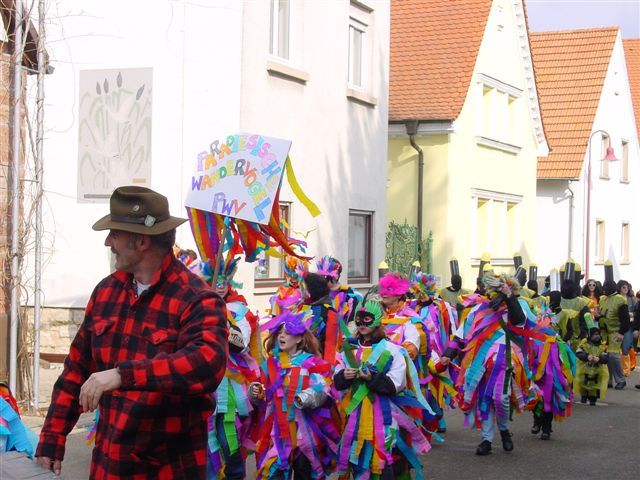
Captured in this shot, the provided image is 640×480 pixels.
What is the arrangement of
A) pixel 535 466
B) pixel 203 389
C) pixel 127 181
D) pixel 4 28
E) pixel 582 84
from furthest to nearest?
pixel 582 84 → pixel 127 181 → pixel 4 28 → pixel 535 466 → pixel 203 389

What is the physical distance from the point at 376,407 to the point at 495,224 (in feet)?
68.1

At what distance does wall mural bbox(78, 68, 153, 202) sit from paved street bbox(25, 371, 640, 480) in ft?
13.4

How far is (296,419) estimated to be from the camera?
24.1 ft

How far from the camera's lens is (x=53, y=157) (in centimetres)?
1505

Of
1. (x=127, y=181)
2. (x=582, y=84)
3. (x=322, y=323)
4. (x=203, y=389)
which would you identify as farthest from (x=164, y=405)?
(x=582, y=84)

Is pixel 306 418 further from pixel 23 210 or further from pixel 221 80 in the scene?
pixel 221 80

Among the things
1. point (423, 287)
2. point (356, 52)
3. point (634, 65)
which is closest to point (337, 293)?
point (423, 287)

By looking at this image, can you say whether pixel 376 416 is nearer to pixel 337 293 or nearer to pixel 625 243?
pixel 337 293

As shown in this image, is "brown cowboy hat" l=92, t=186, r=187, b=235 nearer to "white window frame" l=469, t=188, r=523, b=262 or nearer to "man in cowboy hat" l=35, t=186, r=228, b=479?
"man in cowboy hat" l=35, t=186, r=228, b=479

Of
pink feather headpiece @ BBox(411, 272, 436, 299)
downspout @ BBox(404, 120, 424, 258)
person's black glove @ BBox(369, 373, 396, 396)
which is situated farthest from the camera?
downspout @ BBox(404, 120, 424, 258)

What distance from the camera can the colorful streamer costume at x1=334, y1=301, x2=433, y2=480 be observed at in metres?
7.27

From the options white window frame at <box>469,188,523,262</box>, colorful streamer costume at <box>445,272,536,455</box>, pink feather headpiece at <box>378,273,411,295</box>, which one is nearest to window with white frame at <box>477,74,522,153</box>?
white window frame at <box>469,188,523,262</box>

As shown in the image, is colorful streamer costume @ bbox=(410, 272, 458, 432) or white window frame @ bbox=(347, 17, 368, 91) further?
white window frame @ bbox=(347, 17, 368, 91)

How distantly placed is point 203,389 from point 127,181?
437 inches
